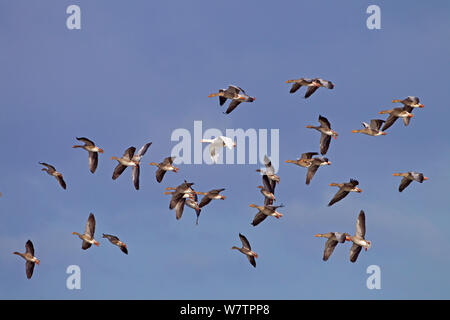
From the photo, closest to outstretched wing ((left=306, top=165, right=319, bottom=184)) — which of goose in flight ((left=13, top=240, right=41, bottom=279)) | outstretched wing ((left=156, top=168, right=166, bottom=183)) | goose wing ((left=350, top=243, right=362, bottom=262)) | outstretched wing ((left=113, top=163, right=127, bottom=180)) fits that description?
goose wing ((left=350, top=243, right=362, bottom=262))

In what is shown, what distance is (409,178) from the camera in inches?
2383

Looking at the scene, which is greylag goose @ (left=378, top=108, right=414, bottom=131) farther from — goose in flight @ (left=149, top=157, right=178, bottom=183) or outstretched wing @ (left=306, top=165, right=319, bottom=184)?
goose in flight @ (left=149, top=157, right=178, bottom=183)

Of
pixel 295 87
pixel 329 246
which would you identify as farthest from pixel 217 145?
pixel 329 246

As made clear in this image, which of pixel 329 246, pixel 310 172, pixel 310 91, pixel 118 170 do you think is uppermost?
pixel 310 91

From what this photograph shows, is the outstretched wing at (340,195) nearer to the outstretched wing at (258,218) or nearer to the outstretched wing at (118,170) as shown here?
the outstretched wing at (258,218)

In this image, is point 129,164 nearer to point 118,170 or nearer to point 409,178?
point 118,170

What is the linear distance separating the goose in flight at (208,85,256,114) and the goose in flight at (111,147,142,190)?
27.6 feet

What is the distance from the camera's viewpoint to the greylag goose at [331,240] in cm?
5778

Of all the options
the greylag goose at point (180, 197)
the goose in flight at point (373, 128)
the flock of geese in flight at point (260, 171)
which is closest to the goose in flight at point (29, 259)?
the flock of geese in flight at point (260, 171)

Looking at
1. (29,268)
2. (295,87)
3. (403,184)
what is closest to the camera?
(29,268)

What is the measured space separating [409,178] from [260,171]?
12379mm

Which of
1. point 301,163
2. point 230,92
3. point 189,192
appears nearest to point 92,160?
point 189,192

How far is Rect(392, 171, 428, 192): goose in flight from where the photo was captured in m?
60.1

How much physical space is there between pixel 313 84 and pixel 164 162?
46.6 feet
